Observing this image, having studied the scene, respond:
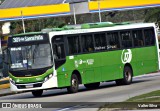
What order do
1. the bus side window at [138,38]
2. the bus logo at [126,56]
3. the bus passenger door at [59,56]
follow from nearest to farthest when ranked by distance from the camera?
the bus passenger door at [59,56]
the bus logo at [126,56]
the bus side window at [138,38]

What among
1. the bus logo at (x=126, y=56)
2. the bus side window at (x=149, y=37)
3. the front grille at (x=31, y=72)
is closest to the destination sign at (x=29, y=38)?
the front grille at (x=31, y=72)

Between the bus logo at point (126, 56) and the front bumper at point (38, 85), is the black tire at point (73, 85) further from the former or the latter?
the bus logo at point (126, 56)

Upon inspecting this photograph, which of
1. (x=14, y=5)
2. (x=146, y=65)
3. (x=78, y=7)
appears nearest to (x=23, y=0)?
(x=14, y=5)

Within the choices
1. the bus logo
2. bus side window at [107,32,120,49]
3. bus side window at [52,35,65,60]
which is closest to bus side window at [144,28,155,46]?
the bus logo

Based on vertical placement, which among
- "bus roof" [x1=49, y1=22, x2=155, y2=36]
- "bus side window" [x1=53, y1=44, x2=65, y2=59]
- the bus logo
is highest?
"bus roof" [x1=49, y1=22, x2=155, y2=36]

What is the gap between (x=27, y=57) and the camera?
25578mm

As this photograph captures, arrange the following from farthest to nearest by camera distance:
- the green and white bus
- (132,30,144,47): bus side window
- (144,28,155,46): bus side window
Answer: (144,28,155,46): bus side window < (132,30,144,47): bus side window < the green and white bus

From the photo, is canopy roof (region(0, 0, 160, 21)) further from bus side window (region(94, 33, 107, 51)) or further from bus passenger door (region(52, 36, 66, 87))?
bus passenger door (region(52, 36, 66, 87))

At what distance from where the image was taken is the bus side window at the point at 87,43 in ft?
90.2

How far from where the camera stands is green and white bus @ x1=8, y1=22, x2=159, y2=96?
25656mm

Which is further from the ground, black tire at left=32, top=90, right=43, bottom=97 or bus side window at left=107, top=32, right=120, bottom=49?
bus side window at left=107, top=32, right=120, bottom=49

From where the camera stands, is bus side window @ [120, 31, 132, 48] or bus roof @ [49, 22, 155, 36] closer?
bus roof @ [49, 22, 155, 36]

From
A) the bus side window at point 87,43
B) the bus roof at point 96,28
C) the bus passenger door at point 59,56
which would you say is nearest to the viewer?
the bus passenger door at point 59,56

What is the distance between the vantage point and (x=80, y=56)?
2714cm
